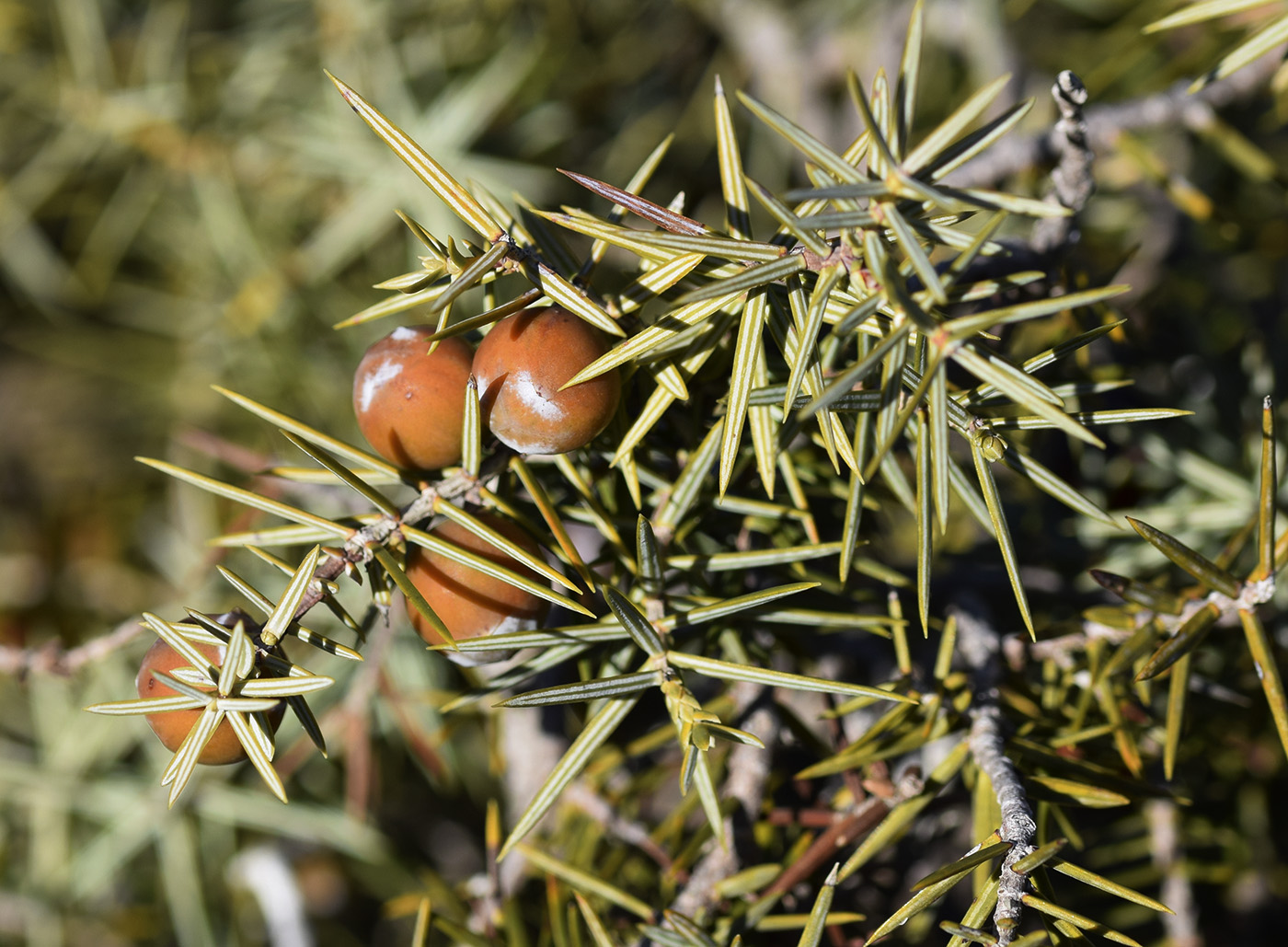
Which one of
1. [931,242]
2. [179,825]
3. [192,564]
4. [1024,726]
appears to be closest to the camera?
[931,242]

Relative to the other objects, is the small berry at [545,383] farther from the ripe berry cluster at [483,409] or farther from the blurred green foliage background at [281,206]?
the blurred green foliage background at [281,206]

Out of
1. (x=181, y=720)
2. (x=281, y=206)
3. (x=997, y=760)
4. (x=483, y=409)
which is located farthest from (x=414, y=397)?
(x=281, y=206)

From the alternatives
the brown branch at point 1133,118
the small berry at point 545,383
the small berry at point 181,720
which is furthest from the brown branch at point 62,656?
the brown branch at point 1133,118

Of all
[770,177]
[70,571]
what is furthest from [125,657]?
[770,177]

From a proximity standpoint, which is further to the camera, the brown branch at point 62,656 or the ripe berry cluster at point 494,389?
the brown branch at point 62,656

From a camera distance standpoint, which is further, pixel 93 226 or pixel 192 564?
pixel 93 226

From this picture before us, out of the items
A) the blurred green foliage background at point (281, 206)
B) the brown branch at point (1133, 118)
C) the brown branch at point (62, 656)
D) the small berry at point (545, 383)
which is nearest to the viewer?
the small berry at point (545, 383)

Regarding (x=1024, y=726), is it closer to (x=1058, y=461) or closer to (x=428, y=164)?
(x=1058, y=461)
